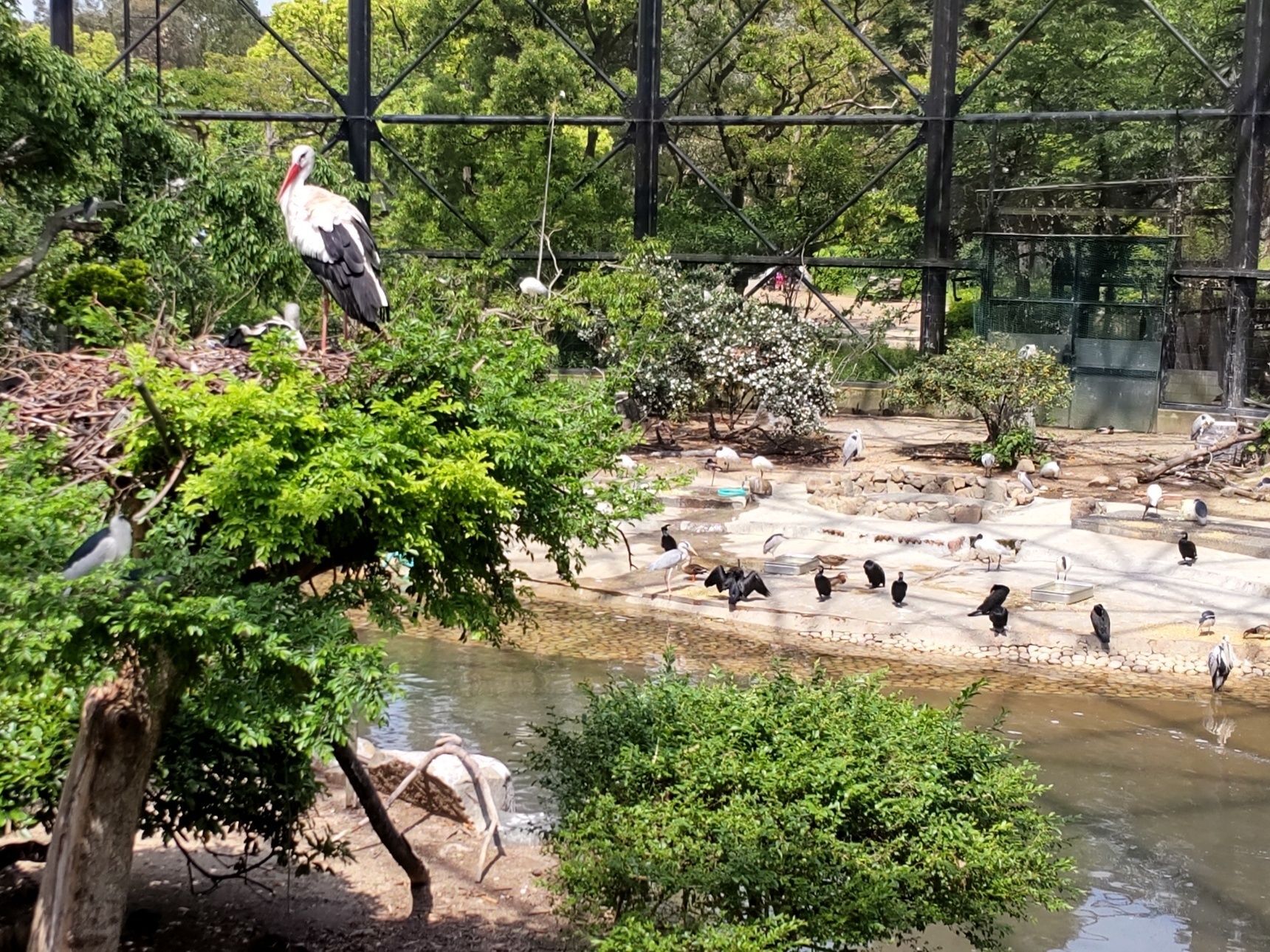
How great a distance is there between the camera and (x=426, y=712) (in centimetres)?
821

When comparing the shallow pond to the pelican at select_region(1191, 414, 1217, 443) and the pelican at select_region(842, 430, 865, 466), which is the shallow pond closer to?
the pelican at select_region(842, 430, 865, 466)

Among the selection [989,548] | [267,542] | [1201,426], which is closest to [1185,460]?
[1201,426]

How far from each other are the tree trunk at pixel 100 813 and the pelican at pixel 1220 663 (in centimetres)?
642

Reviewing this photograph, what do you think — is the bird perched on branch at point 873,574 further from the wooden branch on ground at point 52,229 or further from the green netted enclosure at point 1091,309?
the green netted enclosure at point 1091,309

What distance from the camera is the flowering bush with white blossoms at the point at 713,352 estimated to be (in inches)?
593

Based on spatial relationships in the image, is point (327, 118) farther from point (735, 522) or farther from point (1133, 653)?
point (1133, 653)

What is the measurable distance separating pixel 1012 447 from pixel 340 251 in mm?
10286

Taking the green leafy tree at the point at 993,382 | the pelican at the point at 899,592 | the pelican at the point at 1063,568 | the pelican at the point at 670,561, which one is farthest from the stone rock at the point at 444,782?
the green leafy tree at the point at 993,382

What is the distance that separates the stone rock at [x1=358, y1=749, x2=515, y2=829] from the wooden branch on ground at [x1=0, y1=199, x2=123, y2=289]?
2.94 metres

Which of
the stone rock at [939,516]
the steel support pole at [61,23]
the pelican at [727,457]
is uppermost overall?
the steel support pole at [61,23]

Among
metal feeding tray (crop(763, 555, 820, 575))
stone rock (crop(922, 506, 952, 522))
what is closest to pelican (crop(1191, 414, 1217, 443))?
stone rock (crop(922, 506, 952, 522))

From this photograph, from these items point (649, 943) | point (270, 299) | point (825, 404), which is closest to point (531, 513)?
point (649, 943)

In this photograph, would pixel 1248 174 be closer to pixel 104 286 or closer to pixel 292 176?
pixel 104 286

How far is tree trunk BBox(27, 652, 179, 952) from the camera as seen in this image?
3.93 meters
